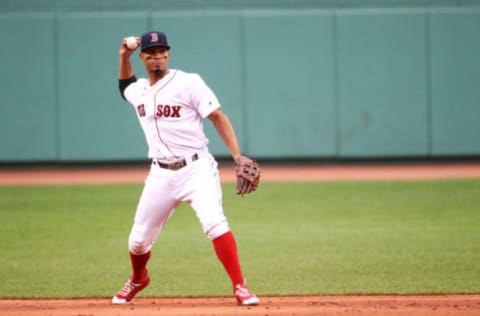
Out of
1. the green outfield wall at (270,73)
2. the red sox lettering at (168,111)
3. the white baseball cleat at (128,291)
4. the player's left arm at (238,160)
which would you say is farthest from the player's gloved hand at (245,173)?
the green outfield wall at (270,73)

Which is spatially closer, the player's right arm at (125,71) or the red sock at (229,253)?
the red sock at (229,253)

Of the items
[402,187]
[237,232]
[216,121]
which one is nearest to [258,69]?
[402,187]

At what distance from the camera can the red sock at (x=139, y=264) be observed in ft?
25.0

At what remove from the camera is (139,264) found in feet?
25.2

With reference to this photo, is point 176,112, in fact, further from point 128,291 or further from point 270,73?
point 270,73

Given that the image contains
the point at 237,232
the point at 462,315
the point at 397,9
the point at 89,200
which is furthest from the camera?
the point at 397,9

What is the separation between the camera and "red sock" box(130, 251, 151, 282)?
762 cm

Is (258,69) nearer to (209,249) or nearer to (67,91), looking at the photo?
(67,91)

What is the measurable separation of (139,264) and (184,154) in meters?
0.90

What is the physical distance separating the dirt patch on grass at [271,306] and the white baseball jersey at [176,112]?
3.39 feet

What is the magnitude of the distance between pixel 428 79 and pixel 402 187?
3.72m

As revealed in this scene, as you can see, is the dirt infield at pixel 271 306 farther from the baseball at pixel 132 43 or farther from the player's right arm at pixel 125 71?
the baseball at pixel 132 43

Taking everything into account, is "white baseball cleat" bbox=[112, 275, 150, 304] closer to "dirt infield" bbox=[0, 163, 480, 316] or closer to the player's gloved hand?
"dirt infield" bbox=[0, 163, 480, 316]

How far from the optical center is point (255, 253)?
10328 mm
